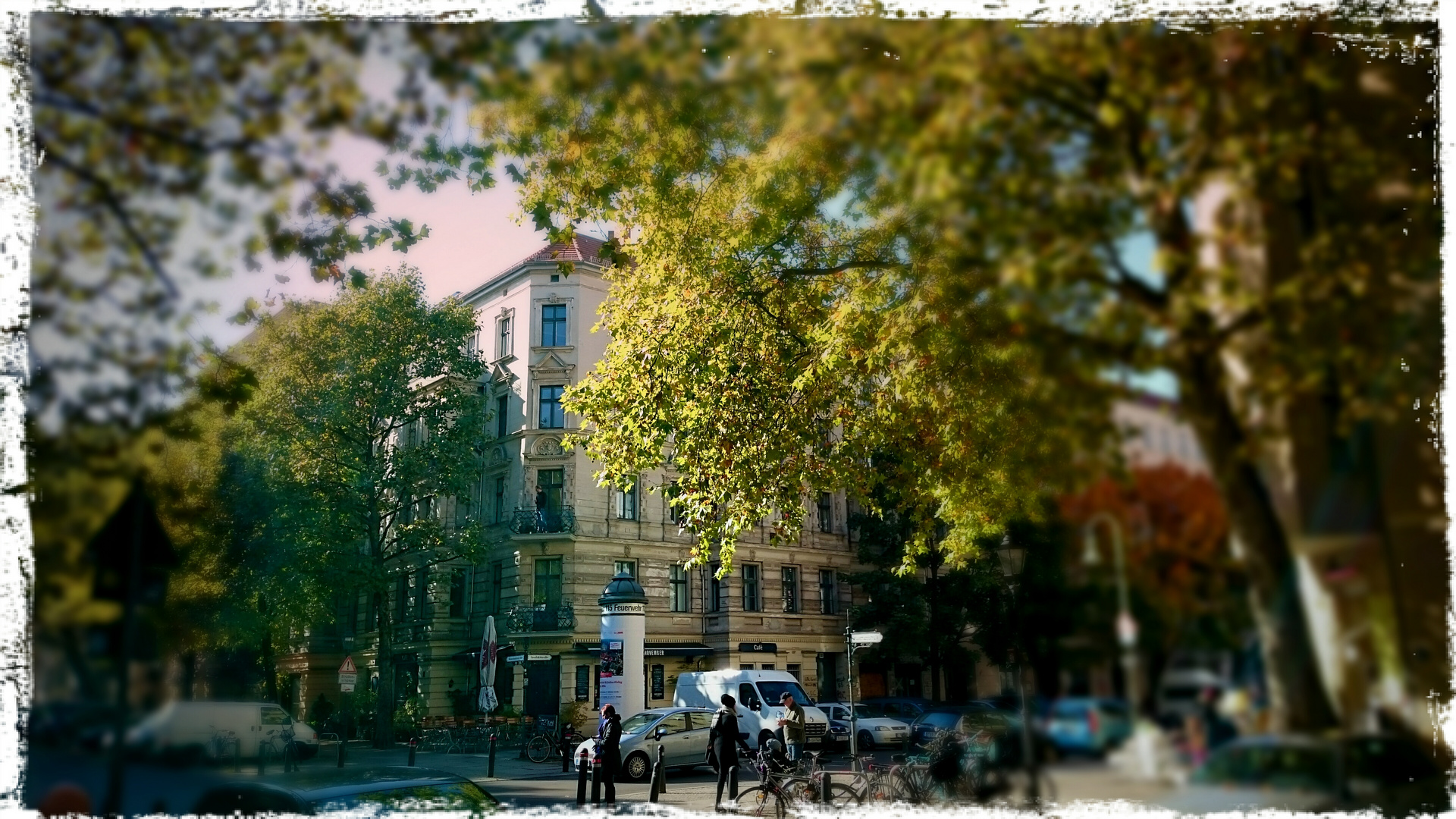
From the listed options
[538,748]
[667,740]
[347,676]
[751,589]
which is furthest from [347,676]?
[751,589]

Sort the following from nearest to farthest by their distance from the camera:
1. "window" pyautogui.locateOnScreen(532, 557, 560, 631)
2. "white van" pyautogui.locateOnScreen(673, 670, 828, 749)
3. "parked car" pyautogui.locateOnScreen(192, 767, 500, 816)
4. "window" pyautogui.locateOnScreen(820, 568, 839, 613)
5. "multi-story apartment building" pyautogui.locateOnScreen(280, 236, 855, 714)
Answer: "parked car" pyautogui.locateOnScreen(192, 767, 500, 816) → "multi-story apartment building" pyautogui.locateOnScreen(280, 236, 855, 714) → "white van" pyautogui.locateOnScreen(673, 670, 828, 749) → "window" pyautogui.locateOnScreen(532, 557, 560, 631) → "window" pyautogui.locateOnScreen(820, 568, 839, 613)

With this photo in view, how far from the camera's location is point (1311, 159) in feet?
8.52

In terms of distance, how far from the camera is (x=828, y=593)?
31.8 m

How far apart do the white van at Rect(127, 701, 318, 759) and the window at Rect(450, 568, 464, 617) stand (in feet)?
30.4

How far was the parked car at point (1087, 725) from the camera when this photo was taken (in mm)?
2850

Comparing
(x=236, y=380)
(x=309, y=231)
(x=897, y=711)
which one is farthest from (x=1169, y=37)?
(x=897, y=711)

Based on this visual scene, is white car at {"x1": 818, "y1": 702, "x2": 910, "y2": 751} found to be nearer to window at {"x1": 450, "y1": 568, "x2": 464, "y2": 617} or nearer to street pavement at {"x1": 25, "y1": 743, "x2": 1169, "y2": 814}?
window at {"x1": 450, "y1": 568, "x2": 464, "y2": 617}

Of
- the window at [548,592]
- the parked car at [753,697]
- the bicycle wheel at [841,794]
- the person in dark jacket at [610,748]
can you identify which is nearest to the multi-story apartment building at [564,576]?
the window at [548,592]

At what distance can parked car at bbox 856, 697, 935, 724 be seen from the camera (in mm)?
25125

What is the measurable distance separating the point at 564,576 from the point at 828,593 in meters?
10.4

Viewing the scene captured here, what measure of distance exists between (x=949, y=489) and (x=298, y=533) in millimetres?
4716

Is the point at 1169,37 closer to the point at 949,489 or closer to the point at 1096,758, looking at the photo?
the point at 1096,758

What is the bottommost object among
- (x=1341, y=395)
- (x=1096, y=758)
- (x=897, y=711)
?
(x=897, y=711)

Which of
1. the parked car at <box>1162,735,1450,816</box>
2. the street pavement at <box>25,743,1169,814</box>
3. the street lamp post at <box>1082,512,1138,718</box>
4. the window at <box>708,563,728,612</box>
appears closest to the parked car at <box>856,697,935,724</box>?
the window at <box>708,563,728,612</box>
